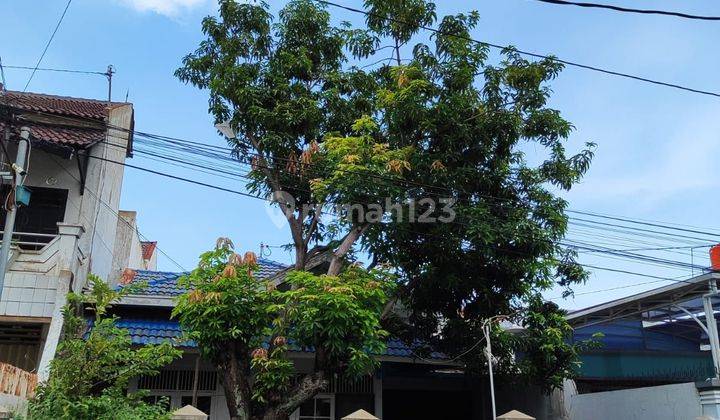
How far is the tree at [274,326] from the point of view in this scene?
7.89 meters

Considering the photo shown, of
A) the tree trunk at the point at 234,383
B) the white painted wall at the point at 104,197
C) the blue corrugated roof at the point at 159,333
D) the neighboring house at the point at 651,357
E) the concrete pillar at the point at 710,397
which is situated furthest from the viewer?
the white painted wall at the point at 104,197

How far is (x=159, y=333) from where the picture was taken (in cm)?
1001

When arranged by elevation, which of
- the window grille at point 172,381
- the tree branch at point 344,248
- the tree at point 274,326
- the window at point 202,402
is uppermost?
the tree branch at point 344,248

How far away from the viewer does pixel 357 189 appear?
8.77 m

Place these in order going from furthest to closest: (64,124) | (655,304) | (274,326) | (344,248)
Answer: (64,124)
(655,304)
(344,248)
(274,326)

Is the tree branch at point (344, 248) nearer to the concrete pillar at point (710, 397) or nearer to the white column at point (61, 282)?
the white column at point (61, 282)

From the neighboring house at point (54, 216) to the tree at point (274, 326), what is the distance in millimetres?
2447

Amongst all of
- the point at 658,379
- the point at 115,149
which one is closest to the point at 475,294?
the point at 658,379

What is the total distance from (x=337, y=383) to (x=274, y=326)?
314 centimetres

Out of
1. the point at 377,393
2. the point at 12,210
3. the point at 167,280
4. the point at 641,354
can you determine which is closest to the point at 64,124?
the point at 167,280

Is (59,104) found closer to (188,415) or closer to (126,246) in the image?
(126,246)

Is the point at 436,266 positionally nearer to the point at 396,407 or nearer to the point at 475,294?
the point at 475,294

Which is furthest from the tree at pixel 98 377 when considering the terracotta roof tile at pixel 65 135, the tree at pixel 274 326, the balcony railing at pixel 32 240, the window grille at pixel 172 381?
the terracotta roof tile at pixel 65 135

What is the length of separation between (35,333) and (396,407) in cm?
723
